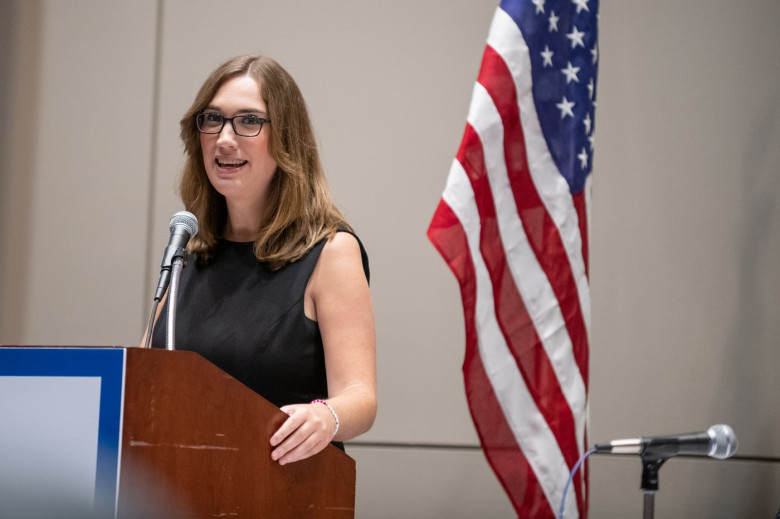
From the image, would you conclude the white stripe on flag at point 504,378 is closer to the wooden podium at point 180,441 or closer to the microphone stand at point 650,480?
the microphone stand at point 650,480

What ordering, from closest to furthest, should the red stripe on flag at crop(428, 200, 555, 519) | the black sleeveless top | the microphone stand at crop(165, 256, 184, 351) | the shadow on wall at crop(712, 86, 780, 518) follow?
1. the microphone stand at crop(165, 256, 184, 351)
2. the black sleeveless top
3. the red stripe on flag at crop(428, 200, 555, 519)
4. the shadow on wall at crop(712, 86, 780, 518)

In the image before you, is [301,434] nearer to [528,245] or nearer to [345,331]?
[345,331]

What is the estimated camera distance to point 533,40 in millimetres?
2668

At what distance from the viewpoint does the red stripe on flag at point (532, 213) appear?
2.59 m

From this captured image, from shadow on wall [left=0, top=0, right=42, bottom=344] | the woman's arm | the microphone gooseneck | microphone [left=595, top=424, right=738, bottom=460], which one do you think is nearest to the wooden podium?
the woman's arm

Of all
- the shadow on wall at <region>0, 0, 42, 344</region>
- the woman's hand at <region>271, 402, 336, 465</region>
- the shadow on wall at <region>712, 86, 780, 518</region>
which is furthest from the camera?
the shadow on wall at <region>0, 0, 42, 344</region>

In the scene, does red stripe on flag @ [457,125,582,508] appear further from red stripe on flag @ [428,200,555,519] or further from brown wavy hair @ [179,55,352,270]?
brown wavy hair @ [179,55,352,270]

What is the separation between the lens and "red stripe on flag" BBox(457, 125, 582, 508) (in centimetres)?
253

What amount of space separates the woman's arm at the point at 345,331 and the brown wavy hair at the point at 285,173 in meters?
0.08

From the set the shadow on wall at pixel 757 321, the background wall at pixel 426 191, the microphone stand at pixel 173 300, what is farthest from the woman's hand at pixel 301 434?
the shadow on wall at pixel 757 321

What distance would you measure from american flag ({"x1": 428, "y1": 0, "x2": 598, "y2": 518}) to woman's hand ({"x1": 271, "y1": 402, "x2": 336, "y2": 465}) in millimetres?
1107

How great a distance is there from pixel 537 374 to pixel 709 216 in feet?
4.23

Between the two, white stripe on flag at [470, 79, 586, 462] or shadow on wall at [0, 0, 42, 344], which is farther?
shadow on wall at [0, 0, 42, 344]

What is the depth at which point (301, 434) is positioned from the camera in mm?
1348
